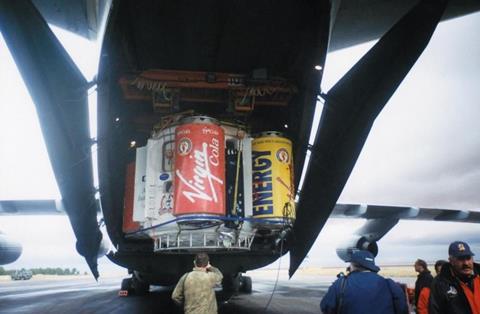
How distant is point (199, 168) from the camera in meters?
4.68

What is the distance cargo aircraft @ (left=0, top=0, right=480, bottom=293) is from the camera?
13.6 ft

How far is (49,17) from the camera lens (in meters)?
4.63

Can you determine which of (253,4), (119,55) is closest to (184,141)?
(119,55)

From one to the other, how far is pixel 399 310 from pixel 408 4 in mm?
3433

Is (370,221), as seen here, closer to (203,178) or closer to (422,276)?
(422,276)

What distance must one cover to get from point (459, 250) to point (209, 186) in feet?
9.31

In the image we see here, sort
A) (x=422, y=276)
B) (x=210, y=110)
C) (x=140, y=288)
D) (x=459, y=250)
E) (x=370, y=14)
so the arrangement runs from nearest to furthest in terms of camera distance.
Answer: (x=459, y=250)
(x=370, y=14)
(x=210, y=110)
(x=422, y=276)
(x=140, y=288)

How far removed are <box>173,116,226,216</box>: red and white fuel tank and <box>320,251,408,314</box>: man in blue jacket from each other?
196cm

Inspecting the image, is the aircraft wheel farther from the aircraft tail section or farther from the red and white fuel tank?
the red and white fuel tank

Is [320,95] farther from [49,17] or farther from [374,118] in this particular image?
[49,17]

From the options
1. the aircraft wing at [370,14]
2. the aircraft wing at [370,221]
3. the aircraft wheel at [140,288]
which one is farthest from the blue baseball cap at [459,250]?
the aircraft wheel at [140,288]

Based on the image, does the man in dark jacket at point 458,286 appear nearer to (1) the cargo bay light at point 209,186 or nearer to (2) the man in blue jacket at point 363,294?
(2) the man in blue jacket at point 363,294

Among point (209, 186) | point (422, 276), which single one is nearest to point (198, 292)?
point (209, 186)

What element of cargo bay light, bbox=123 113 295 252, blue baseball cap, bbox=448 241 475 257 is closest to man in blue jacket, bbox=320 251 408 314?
blue baseball cap, bbox=448 241 475 257
